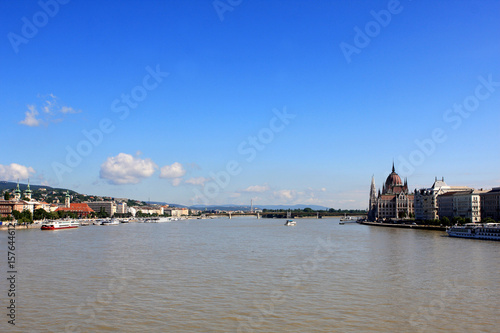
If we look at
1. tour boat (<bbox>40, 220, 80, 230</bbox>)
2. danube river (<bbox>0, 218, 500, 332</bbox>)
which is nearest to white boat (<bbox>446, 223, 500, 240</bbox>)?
danube river (<bbox>0, 218, 500, 332</bbox>)

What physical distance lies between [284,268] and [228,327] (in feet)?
36.4

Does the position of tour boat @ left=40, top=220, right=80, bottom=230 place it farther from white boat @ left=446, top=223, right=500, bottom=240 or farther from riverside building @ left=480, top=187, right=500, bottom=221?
riverside building @ left=480, top=187, right=500, bottom=221

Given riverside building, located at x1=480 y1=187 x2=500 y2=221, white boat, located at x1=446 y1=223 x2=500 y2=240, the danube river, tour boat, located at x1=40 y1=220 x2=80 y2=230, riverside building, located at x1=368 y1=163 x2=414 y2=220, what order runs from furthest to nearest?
1. riverside building, located at x1=368 y1=163 x2=414 y2=220
2. riverside building, located at x1=480 y1=187 x2=500 y2=221
3. tour boat, located at x1=40 y1=220 x2=80 y2=230
4. white boat, located at x1=446 y1=223 x2=500 y2=240
5. the danube river

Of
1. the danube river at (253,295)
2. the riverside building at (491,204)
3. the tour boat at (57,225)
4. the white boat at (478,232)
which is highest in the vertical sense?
the riverside building at (491,204)

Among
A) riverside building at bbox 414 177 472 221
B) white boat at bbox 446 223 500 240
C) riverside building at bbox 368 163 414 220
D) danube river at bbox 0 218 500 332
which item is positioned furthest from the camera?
riverside building at bbox 368 163 414 220

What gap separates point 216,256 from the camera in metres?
29.5

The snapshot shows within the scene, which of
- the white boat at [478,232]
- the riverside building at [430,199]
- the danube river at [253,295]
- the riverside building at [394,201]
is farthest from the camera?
the riverside building at [394,201]

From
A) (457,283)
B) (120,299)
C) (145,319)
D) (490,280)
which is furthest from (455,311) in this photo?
(120,299)

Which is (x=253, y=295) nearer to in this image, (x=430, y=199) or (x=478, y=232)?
(x=478, y=232)

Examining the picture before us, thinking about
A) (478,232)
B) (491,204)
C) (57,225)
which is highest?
(491,204)

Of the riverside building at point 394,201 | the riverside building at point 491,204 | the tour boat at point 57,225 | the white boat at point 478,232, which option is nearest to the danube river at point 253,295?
the white boat at point 478,232

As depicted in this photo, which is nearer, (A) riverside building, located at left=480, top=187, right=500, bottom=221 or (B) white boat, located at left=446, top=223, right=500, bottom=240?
(B) white boat, located at left=446, top=223, right=500, bottom=240

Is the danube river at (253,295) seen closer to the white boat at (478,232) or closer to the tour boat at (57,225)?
Result: the white boat at (478,232)

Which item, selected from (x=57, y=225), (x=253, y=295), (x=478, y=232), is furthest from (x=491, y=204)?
(x=253, y=295)
